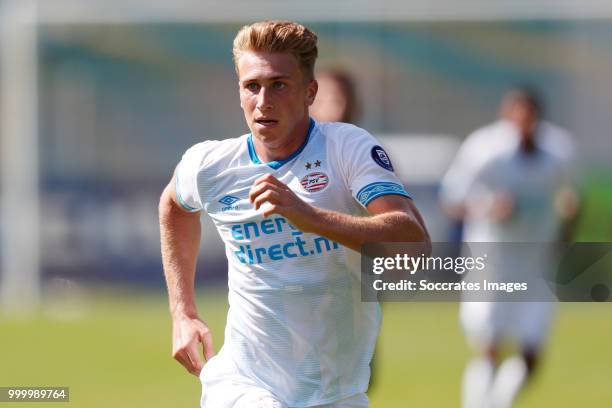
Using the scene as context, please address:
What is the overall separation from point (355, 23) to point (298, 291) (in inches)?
774

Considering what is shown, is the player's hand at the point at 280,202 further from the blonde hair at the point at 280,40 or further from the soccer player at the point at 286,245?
the blonde hair at the point at 280,40

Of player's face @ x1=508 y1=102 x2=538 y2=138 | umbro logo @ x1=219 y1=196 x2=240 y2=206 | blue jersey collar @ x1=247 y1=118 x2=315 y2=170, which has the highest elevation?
player's face @ x1=508 y1=102 x2=538 y2=138

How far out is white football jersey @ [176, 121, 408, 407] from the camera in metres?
4.80

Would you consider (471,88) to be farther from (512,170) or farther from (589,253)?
(589,253)

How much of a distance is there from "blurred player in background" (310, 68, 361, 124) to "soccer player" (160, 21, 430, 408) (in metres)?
2.18

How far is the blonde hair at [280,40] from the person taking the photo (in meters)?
4.78

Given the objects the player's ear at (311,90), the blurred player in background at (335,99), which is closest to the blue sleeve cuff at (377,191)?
the player's ear at (311,90)

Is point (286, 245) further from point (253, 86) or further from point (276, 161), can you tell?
point (253, 86)

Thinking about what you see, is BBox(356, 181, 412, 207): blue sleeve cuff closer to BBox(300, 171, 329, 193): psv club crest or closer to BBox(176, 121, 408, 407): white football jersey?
BBox(176, 121, 408, 407): white football jersey

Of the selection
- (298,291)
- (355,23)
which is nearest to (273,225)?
(298,291)

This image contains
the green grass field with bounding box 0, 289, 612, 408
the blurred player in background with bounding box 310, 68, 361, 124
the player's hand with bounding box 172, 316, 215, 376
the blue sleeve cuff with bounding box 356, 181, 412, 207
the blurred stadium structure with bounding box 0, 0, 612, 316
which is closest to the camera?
the blue sleeve cuff with bounding box 356, 181, 412, 207

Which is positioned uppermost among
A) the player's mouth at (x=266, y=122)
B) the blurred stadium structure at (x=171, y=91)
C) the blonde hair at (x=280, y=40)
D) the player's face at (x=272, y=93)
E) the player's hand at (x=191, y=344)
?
the blurred stadium structure at (x=171, y=91)

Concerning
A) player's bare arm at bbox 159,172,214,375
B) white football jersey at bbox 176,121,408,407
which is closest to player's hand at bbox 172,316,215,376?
player's bare arm at bbox 159,172,214,375

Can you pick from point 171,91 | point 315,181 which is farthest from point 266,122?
point 171,91
